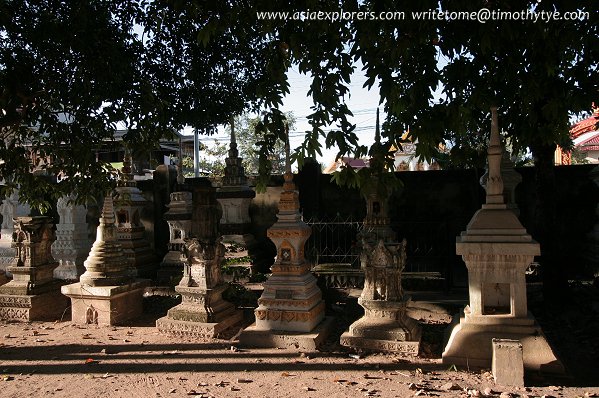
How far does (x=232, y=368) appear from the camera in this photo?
555cm

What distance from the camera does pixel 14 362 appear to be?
593 centimetres

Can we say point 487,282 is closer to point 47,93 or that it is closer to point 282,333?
point 282,333

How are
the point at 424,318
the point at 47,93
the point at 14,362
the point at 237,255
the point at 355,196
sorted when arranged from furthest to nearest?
the point at 355,196, the point at 237,255, the point at 424,318, the point at 47,93, the point at 14,362

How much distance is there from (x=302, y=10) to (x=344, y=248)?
8.78m

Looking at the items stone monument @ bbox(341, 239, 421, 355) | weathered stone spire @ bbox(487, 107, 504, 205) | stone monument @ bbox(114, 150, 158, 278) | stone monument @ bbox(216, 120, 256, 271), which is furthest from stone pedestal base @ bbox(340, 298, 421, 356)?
stone monument @ bbox(114, 150, 158, 278)

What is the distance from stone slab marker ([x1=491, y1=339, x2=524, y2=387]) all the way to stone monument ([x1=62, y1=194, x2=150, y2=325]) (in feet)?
19.1

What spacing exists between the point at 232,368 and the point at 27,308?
467 centimetres

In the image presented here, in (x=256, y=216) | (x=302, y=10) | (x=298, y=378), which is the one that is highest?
(x=302, y=10)

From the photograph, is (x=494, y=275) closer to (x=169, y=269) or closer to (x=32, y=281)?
(x=32, y=281)

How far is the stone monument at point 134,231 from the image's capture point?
39.8 ft

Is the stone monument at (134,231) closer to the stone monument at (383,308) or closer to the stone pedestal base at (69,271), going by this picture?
the stone pedestal base at (69,271)

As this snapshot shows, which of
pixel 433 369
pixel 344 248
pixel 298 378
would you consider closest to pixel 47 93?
pixel 298 378

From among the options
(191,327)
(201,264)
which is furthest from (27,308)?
(201,264)

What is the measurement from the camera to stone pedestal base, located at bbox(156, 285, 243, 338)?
6.88 metres
